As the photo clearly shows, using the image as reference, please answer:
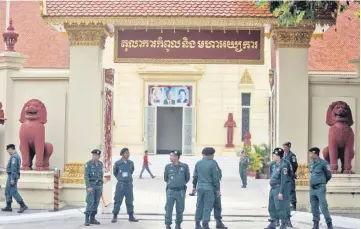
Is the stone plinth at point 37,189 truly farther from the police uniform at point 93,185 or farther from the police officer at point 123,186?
the police officer at point 123,186

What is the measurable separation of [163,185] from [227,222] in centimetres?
956

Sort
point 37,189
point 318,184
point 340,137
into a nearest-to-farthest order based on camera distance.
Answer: point 318,184 → point 340,137 → point 37,189

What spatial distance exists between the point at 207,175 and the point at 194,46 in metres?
4.00

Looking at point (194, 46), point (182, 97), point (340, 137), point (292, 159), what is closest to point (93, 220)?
point (292, 159)

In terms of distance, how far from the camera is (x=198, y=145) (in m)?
33.3

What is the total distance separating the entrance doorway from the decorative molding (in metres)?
20.0

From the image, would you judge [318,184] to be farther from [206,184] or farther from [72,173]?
[72,173]

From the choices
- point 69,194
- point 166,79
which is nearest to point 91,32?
point 69,194

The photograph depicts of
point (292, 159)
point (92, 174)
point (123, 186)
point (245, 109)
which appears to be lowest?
point (123, 186)

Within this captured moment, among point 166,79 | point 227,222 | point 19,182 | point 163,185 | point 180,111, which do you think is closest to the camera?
point 227,222

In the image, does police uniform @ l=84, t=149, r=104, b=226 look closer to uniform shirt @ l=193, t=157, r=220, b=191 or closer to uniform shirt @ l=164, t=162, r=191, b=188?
uniform shirt @ l=164, t=162, r=191, b=188

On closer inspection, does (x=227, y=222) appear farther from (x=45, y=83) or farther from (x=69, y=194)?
(x=45, y=83)

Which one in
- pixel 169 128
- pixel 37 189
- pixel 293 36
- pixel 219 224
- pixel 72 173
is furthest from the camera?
pixel 169 128

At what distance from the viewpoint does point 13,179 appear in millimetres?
14375
